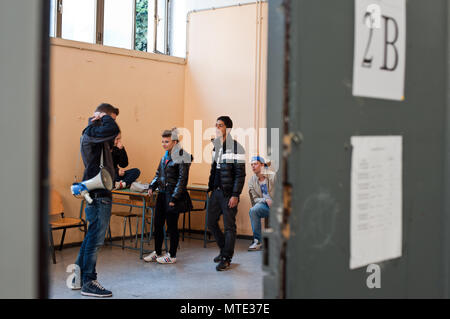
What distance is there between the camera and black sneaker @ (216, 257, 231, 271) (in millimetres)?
6880

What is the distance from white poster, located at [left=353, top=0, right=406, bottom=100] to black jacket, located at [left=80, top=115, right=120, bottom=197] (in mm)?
3765

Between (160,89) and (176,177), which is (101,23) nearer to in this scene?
(160,89)

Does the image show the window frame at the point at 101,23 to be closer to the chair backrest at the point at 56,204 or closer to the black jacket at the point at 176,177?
the chair backrest at the point at 56,204

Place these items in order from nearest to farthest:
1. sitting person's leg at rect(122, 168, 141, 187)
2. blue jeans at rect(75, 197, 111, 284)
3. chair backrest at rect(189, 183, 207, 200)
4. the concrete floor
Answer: blue jeans at rect(75, 197, 111, 284), the concrete floor, sitting person's leg at rect(122, 168, 141, 187), chair backrest at rect(189, 183, 207, 200)

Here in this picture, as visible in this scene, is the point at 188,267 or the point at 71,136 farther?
the point at 71,136

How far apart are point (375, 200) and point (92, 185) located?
147 inches

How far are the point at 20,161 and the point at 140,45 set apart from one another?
8157 millimetres

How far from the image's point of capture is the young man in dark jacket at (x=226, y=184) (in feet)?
22.3

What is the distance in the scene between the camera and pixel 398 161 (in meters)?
2.10

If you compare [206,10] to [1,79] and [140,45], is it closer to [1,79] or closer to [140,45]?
[140,45]

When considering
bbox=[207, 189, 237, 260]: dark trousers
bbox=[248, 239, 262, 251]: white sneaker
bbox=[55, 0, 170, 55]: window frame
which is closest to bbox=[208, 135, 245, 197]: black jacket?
bbox=[207, 189, 237, 260]: dark trousers

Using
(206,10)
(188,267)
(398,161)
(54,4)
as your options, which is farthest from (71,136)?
(398,161)

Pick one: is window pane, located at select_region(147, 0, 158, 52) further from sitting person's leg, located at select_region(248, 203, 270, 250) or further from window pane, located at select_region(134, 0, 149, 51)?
sitting person's leg, located at select_region(248, 203, 270, 250)

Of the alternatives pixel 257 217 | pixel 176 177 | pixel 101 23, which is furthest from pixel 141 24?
pixel 257 217
